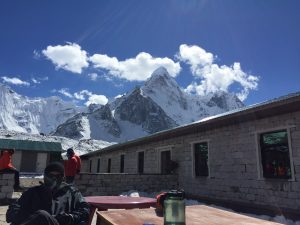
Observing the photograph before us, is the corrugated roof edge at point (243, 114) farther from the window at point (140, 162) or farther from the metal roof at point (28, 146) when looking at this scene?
the metal roof at point (28, 146)

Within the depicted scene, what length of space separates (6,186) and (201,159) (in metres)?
6.71

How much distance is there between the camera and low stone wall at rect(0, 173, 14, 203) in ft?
31.8

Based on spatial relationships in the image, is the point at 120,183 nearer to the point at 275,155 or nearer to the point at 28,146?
the point at 275,155

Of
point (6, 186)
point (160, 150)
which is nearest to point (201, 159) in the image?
point (160, 150)

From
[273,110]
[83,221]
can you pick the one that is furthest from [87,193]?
[83,221]

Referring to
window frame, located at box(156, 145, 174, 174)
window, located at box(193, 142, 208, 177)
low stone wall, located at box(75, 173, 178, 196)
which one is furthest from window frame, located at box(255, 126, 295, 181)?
window frame, located at box(156, 145, 174, 174)

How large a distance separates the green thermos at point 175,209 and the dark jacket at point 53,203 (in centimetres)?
129

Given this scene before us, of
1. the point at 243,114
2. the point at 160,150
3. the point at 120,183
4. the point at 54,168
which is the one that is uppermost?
the point at 243,114

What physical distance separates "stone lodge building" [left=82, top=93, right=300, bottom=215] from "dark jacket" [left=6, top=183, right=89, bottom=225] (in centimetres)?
578

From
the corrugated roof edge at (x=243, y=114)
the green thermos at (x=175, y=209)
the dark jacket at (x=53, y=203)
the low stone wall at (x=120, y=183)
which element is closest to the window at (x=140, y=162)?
the corrugated roof edge at (x=243, y=114)

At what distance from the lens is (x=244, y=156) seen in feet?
31.6

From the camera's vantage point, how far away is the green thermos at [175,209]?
2.17 m

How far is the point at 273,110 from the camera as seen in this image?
28.3ft

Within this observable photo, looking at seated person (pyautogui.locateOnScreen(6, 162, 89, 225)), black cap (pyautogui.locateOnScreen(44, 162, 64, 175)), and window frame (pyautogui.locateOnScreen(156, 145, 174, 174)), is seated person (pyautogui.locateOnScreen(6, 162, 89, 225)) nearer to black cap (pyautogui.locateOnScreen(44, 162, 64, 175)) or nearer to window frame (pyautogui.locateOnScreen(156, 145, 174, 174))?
black cap (pyautogui.locateOnScreen(44, 162, 64, 175))
